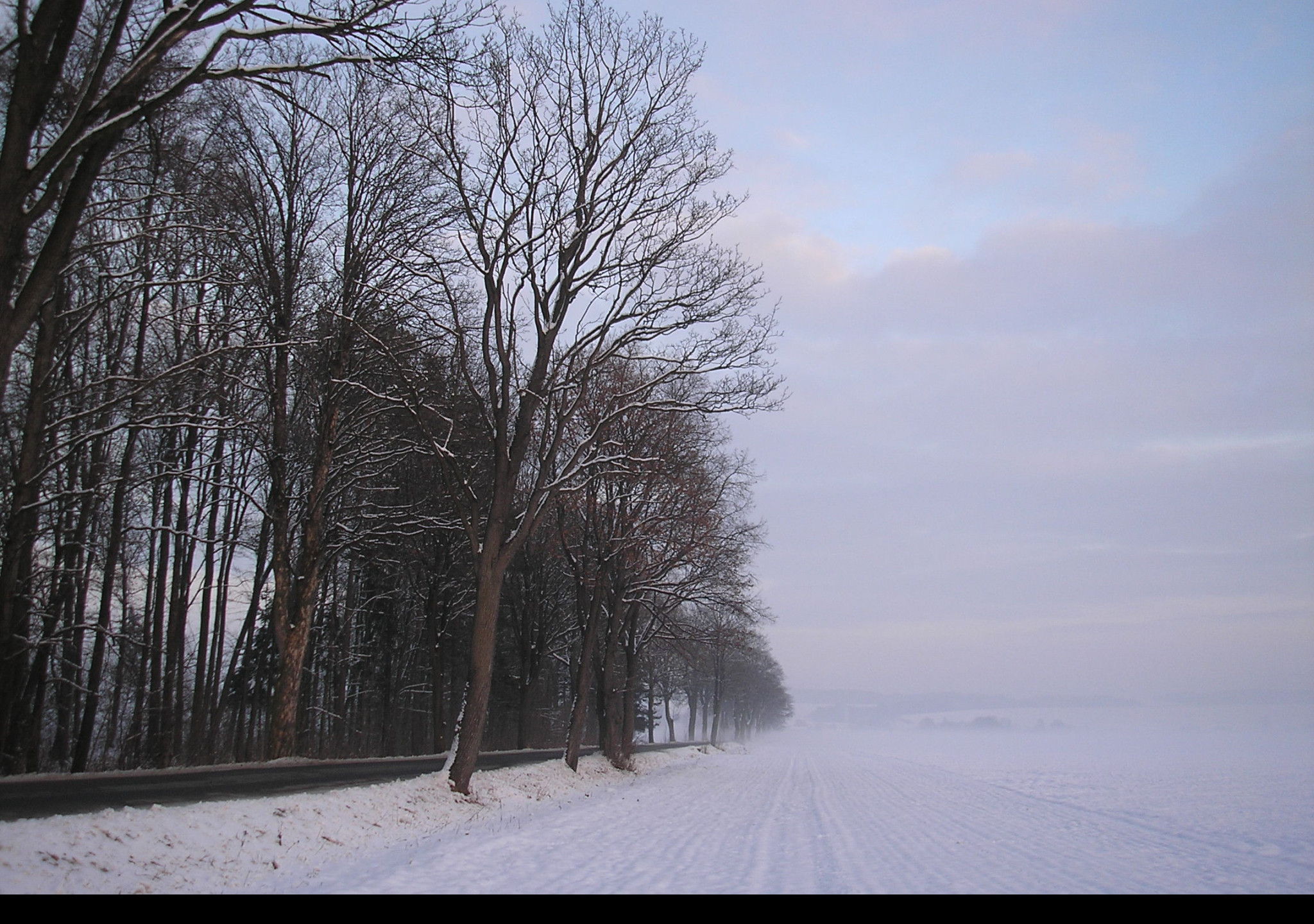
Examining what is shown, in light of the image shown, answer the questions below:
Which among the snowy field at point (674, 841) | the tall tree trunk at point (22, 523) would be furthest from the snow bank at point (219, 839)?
the tall tree trunk at point (22, 523)

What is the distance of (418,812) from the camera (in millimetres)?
12586

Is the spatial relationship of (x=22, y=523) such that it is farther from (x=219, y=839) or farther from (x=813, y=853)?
(x=813, y=853)

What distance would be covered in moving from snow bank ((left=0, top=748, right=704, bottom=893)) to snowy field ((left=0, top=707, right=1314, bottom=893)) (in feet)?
0.09

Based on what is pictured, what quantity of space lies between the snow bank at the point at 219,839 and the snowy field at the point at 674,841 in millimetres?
26

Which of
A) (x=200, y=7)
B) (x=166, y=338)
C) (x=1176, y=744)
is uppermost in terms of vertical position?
(x=166, y=338)

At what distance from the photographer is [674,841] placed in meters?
12.8

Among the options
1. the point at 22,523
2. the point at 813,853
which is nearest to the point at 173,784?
the point at 22,523

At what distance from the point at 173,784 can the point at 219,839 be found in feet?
15.5

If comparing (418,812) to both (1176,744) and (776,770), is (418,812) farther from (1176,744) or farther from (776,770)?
(1176,744)

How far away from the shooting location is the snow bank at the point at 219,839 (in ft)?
22.3

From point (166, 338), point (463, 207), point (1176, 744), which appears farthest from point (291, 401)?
point (1176, 744)

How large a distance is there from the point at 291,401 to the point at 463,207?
36.2ft

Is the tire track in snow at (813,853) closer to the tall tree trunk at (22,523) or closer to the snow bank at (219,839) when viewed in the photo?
the snow bank at (219,839)

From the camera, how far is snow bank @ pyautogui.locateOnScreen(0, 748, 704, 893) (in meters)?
6.80
